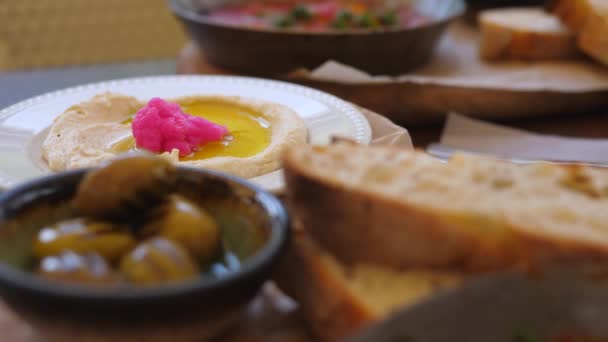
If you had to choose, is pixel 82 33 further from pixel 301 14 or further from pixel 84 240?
pixel 84 240

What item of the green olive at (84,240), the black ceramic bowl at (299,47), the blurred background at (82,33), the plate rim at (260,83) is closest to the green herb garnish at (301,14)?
the black ceramic bowl at (299,47)

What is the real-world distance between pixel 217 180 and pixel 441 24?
193 centimetres

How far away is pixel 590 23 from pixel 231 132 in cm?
178

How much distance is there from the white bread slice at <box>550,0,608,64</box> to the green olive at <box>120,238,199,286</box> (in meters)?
2.38

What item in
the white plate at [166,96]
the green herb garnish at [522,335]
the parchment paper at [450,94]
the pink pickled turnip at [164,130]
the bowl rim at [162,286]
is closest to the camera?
the bowl rim at [162,286]

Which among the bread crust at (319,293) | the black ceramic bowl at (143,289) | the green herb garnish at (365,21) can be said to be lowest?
the green herb garnish at (365,21)

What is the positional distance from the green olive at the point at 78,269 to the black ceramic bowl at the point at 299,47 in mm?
1683

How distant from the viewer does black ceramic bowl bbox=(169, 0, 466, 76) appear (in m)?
2.47

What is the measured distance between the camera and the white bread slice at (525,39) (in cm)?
296

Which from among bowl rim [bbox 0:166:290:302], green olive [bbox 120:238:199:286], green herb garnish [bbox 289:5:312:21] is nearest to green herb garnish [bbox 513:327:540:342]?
bowl rim [bbox 0:166:290:302]

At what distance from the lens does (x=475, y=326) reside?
3.01 feet

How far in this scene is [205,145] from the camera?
5.75 feet

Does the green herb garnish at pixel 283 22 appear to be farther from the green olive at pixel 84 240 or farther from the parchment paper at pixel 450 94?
the green olive at pixel 84 240

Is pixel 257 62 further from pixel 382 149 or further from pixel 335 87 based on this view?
pixel 382 149
